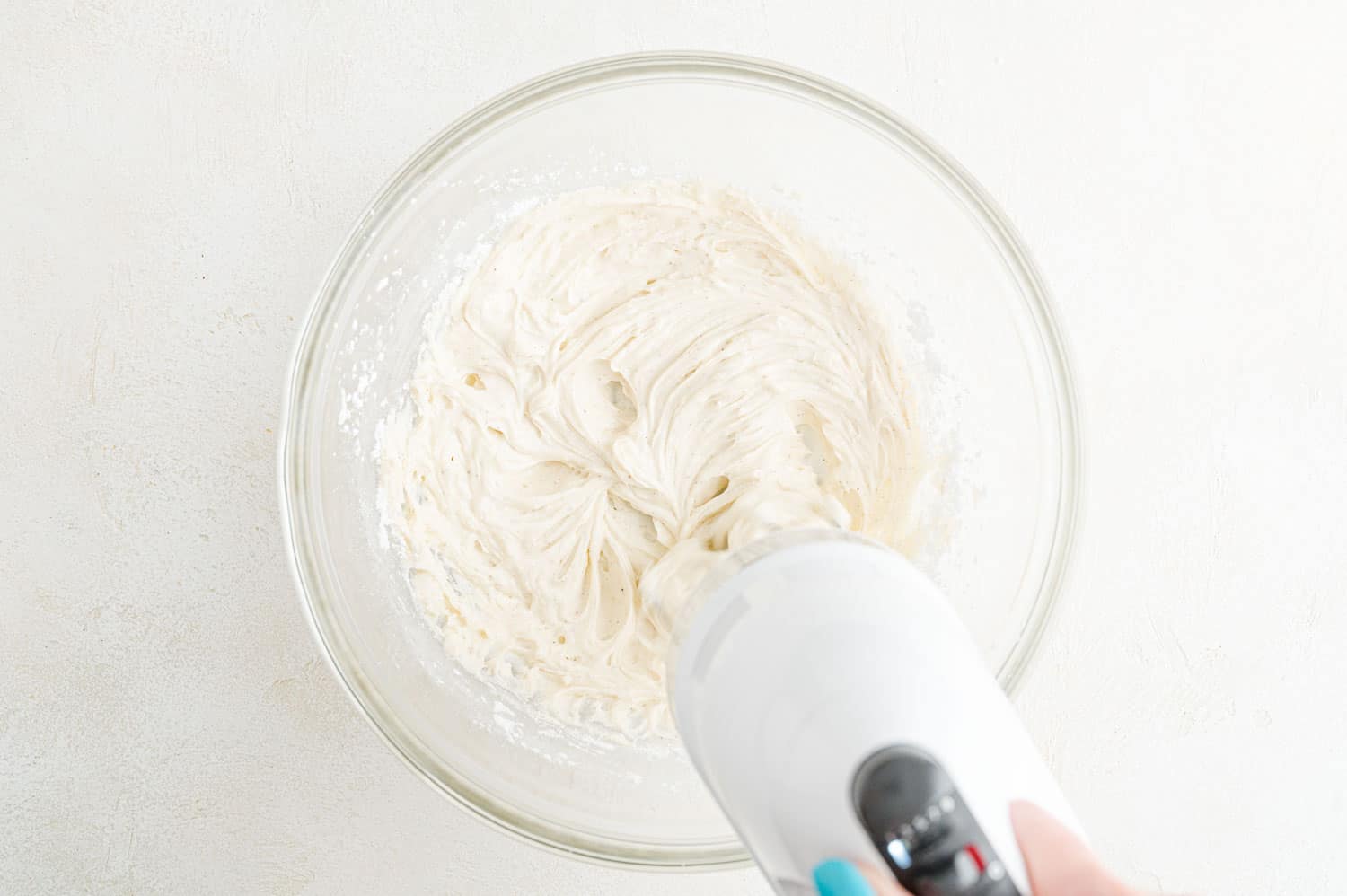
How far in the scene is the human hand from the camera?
0.68 metres

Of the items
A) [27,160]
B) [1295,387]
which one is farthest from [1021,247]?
[27,160]

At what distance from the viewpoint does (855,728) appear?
0.75 meters

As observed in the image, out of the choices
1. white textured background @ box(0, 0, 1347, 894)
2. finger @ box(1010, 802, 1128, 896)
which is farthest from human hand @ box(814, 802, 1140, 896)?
white textured background @ box(0, 0, 1347, 894)

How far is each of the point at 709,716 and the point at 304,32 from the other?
119 cm

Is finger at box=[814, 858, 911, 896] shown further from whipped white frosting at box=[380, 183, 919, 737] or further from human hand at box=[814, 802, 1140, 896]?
whipped white frosting at box=[380, 183, 919, 737]

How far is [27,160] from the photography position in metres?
1.44

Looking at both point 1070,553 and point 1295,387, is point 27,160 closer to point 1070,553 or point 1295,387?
point 1070,553

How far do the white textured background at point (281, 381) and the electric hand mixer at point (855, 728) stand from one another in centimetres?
71

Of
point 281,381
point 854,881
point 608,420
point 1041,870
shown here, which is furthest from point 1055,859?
point 281,381

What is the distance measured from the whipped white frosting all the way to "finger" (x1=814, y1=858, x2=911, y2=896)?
63 cm

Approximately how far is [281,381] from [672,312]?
598 millimetres

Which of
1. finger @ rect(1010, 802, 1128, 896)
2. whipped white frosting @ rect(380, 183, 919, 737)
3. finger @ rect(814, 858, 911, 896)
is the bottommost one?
finger @ rect(1010, 802, 1128, 896)

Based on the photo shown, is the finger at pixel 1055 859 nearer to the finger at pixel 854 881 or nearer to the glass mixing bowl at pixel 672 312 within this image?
the finger at pixel 854 881

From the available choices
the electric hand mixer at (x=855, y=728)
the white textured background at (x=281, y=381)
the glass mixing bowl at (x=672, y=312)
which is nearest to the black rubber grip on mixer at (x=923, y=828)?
the electric hand mixer at (x=855, y=728)
